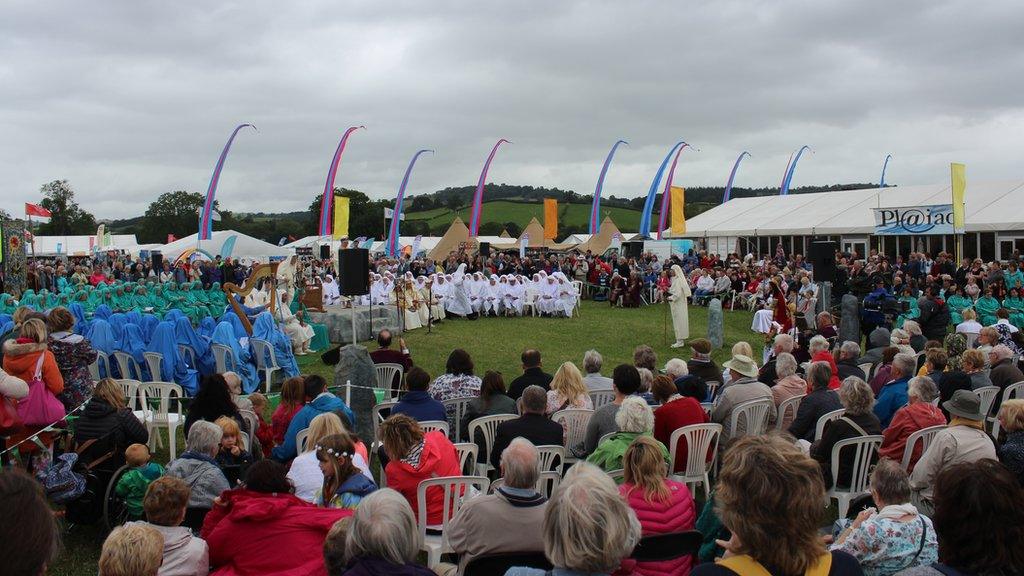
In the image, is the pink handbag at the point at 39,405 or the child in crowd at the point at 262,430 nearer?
the pink handbag at the point at 39,405

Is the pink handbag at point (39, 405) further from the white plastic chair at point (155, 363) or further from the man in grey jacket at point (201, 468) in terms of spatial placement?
the white plastic chair at point (155, 363)

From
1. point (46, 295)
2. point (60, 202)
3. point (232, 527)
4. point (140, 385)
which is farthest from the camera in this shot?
point (60, 202)

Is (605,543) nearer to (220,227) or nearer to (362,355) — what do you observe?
(362,355)

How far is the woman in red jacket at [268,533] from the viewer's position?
11.6ft

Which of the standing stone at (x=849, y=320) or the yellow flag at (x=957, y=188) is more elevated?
the yellow flag at (x=957, y=188)

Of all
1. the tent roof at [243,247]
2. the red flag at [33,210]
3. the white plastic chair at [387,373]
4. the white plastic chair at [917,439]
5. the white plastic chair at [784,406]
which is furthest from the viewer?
the tent roof at [243,247]

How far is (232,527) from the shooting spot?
139 inches

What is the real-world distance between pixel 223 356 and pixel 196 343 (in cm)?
36

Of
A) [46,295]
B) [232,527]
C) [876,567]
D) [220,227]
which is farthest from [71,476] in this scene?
[220,227]

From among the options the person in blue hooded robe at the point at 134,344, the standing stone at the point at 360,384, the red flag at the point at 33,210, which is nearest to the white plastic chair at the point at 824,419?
the standing stone at the point at 360,384

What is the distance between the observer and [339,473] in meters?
4.01

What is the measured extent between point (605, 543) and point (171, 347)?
322 inches

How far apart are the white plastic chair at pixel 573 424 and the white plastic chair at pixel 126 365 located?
5.88m

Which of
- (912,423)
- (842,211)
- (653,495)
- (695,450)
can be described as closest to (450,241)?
(842,211)
